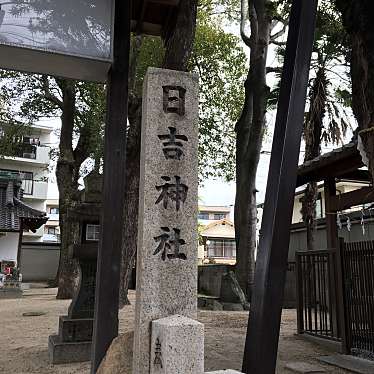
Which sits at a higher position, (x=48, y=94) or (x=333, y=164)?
(x=48, y=94)

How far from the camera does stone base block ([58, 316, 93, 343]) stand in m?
7.00

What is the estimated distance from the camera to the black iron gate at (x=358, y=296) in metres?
7.07

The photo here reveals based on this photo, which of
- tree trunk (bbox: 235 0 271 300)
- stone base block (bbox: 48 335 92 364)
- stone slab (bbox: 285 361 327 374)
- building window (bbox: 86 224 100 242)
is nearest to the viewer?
stone slab (bbox: 285 361 327 374)

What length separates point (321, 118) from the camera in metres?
13.6

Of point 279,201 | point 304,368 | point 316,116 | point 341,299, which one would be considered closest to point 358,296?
point 341,299

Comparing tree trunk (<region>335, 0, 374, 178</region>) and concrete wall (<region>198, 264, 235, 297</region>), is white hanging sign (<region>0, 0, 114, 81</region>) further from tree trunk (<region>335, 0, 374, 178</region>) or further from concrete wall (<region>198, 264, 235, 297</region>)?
concrete wall (<region>198, 264, 235, 297</region>)

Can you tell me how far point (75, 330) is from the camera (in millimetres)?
7078

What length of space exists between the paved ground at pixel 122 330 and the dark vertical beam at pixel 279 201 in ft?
9.00

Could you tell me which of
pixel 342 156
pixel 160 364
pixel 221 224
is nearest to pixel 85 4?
pixel 160 364

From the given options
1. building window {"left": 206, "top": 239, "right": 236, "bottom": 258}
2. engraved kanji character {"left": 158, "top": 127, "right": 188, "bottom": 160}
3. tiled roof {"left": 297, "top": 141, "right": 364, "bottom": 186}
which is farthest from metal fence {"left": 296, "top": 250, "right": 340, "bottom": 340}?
building window {"left": 206, "top": 239, "right": 236, "bottom": 258}

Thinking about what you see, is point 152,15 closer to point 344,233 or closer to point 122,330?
point 122,330

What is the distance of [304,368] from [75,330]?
12.1ft

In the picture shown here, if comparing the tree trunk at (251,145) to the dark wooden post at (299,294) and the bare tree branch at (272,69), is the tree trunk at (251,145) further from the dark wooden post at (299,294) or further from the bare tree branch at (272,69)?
the dark wooden post at (299,294)

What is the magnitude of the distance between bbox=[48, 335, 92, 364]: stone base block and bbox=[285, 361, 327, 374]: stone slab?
10.6 feet
